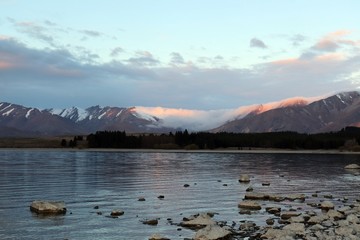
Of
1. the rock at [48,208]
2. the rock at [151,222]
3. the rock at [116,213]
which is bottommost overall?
the rock at [151,222]

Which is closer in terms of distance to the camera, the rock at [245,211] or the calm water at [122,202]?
the calm water at [122,202]

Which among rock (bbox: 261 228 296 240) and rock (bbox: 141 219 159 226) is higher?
rock (bbox: 261 228 296 240)

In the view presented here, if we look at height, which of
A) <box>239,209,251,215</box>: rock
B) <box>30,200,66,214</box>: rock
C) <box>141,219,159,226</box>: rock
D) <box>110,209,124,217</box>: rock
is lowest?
<box>239,209,251,215</box>: rock

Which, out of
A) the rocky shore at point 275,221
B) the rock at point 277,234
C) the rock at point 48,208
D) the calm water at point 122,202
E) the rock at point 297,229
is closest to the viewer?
the rock at point 277,234

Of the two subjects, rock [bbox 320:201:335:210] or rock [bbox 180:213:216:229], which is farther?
rock [bbox 320:201:335:210]

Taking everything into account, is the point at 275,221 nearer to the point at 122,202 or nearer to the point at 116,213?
the point at 116,213

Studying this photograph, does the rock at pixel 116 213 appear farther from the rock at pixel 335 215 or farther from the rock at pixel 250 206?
the rock at pixel 335 215

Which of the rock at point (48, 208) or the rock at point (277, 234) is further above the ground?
the rock at point (48, 208)

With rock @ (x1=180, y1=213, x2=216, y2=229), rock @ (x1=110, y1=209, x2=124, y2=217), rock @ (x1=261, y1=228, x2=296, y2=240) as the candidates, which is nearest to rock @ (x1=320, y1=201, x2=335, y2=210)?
rock @ (x1=180, y1=213, x2=216, y2=229)

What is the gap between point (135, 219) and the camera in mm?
40000

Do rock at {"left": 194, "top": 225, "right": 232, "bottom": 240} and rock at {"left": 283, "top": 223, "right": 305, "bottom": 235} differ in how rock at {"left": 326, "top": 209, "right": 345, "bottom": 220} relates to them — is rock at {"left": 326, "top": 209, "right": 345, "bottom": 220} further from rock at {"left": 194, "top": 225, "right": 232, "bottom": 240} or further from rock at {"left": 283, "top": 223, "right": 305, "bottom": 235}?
rock at {"left": 194, "top": 225, "right": 232, "bottom": 240}

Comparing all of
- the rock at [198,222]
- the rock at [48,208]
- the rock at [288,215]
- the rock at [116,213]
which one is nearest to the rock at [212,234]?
the rock at [198,222]

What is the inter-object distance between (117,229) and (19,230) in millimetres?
7097

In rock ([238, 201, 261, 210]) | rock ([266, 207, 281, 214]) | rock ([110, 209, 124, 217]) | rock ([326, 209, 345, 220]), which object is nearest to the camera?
rock ([326, 209, 345, 220])
